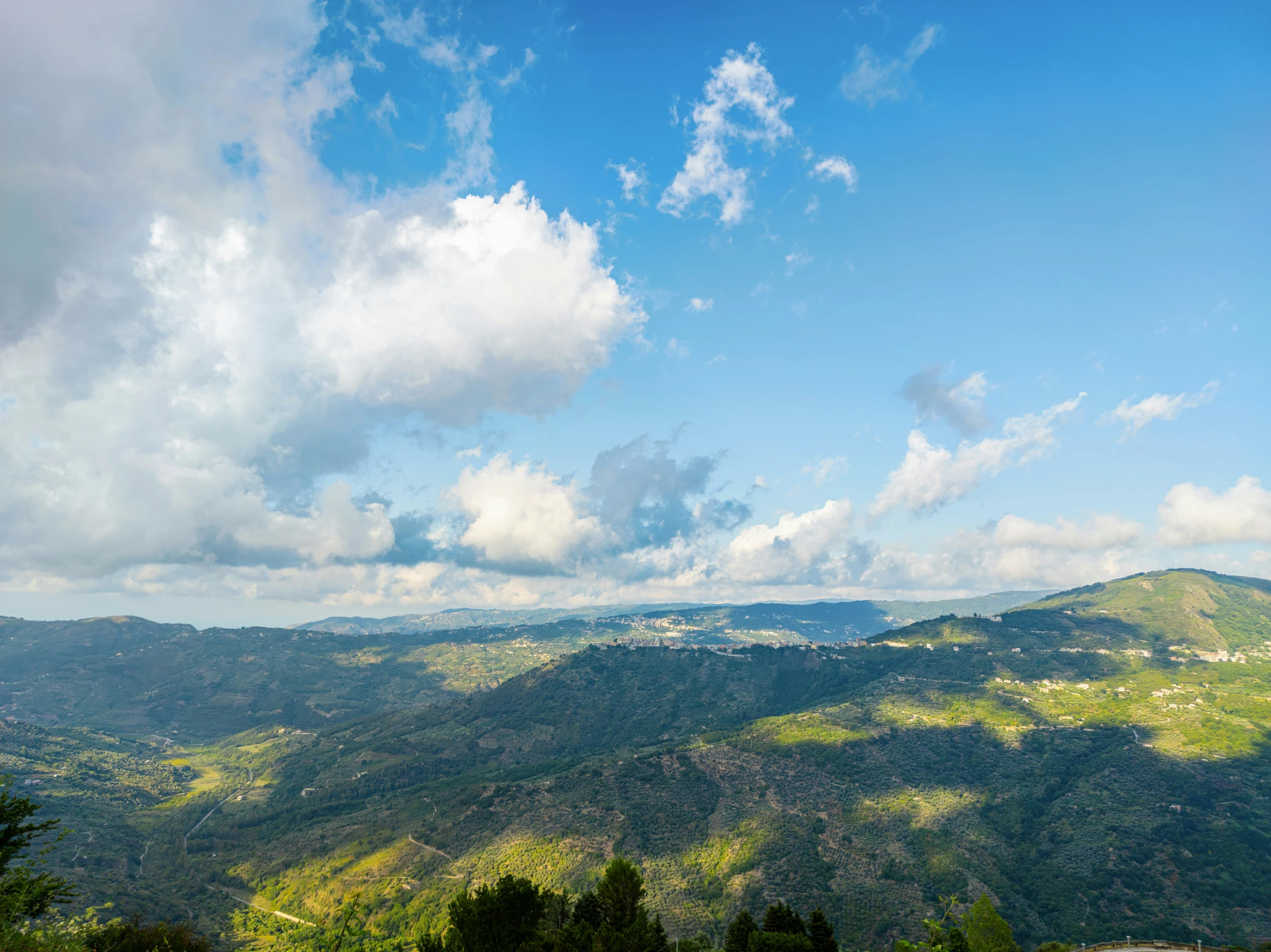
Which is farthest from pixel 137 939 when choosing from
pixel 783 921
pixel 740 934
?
pixel 783 921

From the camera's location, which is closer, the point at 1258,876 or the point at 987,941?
the point at 987,941

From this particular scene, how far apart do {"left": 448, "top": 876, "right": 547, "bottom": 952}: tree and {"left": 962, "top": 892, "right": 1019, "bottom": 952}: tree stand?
63.7 m

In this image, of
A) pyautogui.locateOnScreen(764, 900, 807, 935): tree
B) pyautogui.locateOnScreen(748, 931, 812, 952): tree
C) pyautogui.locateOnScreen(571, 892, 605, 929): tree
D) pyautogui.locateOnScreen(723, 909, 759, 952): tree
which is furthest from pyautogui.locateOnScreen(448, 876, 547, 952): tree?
pyautogui.locateOnScreen(764, 900, 807, 935): tree

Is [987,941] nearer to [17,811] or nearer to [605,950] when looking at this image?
[605,950]

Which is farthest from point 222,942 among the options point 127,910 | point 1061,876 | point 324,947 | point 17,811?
point 1061,876

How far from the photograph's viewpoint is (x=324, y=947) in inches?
5733

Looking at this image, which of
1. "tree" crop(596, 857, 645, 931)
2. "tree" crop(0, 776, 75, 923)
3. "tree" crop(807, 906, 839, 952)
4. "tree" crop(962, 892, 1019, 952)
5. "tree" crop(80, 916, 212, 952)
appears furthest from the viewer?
"tree" crop(962, 892, 1019, 952)

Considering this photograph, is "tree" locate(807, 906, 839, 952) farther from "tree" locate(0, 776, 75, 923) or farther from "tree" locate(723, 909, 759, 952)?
"tree" locate(0, 776, 75, 923)

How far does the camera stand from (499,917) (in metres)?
75.8

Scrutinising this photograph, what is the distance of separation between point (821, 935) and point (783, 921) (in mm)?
8339

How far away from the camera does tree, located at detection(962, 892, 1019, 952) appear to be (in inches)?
3489

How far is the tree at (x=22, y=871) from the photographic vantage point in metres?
46.0

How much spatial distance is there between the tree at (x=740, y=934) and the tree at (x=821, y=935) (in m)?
7.63

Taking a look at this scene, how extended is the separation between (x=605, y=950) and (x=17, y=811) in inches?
2142
